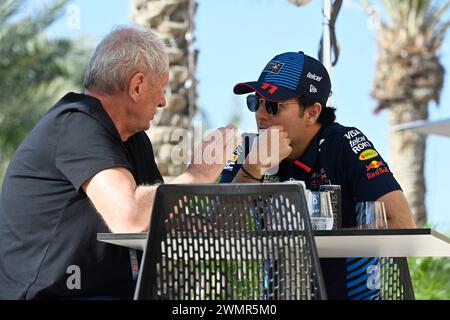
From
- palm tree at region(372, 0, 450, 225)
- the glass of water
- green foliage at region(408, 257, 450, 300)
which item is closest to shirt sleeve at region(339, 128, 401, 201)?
the glass of water

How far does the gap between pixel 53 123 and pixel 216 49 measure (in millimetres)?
25253

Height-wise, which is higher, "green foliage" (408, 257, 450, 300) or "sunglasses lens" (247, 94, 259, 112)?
"sunglasses lens" (247, 94, 259, 112)

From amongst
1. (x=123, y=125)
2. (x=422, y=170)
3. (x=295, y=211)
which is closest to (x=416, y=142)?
(x=422, y=170)

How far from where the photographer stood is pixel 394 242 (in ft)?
9.30

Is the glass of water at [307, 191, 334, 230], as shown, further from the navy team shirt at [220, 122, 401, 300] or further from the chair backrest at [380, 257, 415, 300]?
the chair backrest at [380, 257, 415, 300]

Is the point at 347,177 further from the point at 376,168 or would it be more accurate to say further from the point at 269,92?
the point at 269,92

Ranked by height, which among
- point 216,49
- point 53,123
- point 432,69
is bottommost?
point 53,123

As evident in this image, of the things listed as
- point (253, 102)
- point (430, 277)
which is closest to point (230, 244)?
point (253, 102)

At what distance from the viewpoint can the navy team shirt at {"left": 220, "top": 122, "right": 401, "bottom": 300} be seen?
3584mm

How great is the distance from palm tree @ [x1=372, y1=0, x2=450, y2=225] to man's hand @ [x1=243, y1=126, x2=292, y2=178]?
1197cm
